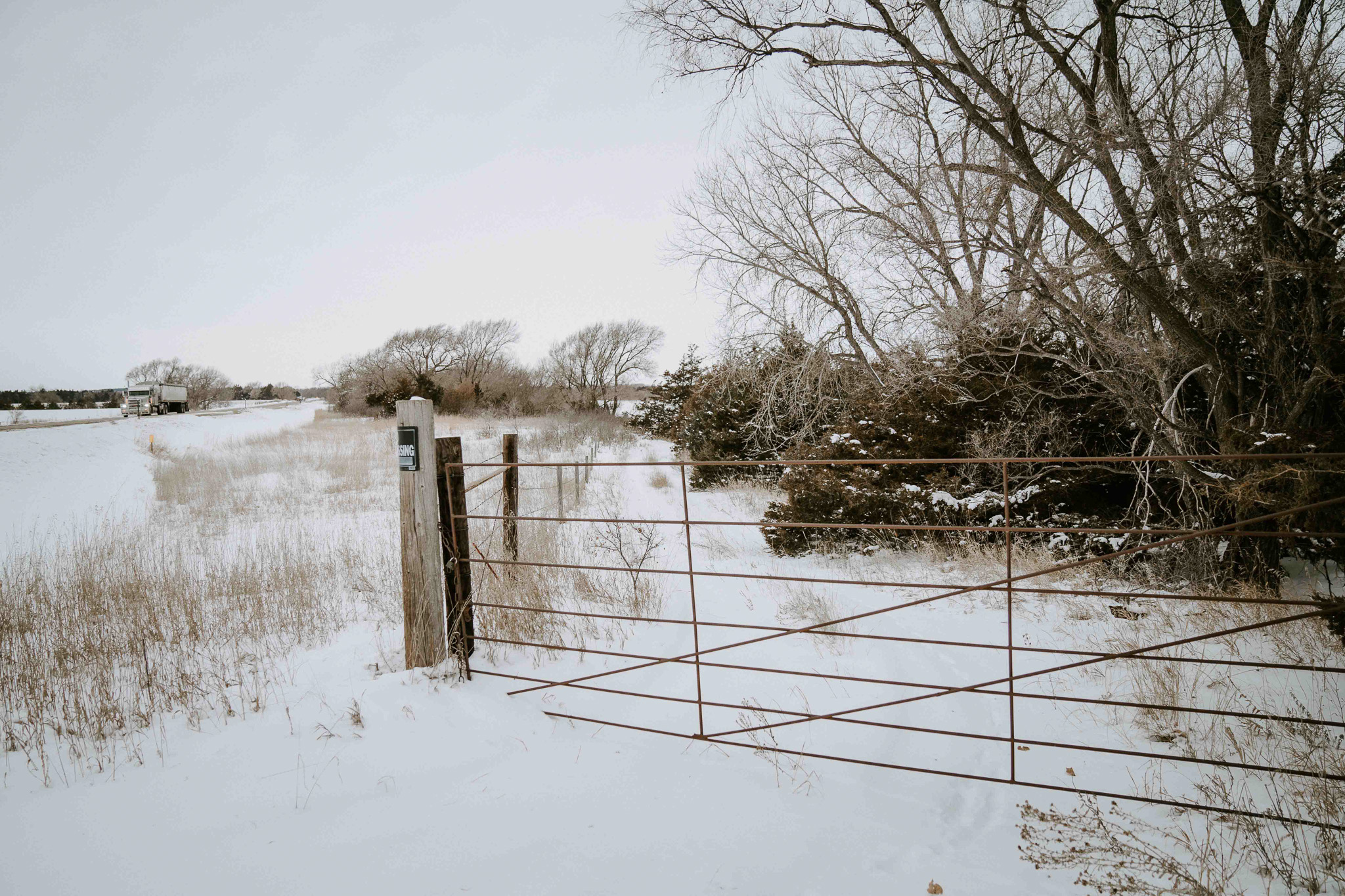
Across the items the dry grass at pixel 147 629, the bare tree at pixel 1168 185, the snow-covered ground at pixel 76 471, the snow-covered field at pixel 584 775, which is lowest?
the snow-covered field at pixel 584 775

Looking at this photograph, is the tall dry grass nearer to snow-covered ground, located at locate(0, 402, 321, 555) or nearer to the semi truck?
snow-covered ground, located at locate(0, 402, 321, 555)

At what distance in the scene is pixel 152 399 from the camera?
4306 cm

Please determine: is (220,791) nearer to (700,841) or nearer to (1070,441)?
(700,841)

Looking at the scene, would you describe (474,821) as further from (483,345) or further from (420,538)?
(483,345)

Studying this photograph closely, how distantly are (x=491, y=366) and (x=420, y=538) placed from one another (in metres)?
49.8

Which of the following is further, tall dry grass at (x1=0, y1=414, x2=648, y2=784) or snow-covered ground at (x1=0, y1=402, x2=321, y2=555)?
snow-covered ground at (x1=0, y1=402, x2=321, y2=555)

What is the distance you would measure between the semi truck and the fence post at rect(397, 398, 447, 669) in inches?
1888

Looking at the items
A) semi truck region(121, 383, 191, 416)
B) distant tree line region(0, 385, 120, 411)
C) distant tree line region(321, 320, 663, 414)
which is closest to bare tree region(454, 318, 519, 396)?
distant tree line region(321, 320, 663, 414)

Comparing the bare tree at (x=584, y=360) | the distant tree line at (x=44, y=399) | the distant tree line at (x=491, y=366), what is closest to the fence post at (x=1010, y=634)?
the distant tree line at (x=491, y=366)

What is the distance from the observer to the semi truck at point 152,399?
133ft

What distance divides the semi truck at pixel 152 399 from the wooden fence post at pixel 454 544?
48.0 m

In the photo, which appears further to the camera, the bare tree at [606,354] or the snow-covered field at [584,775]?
the bare tree at [606,354]

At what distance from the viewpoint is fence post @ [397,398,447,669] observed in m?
3.69

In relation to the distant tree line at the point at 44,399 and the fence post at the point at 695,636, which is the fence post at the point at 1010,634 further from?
the distant tree line at the point at 44,399
